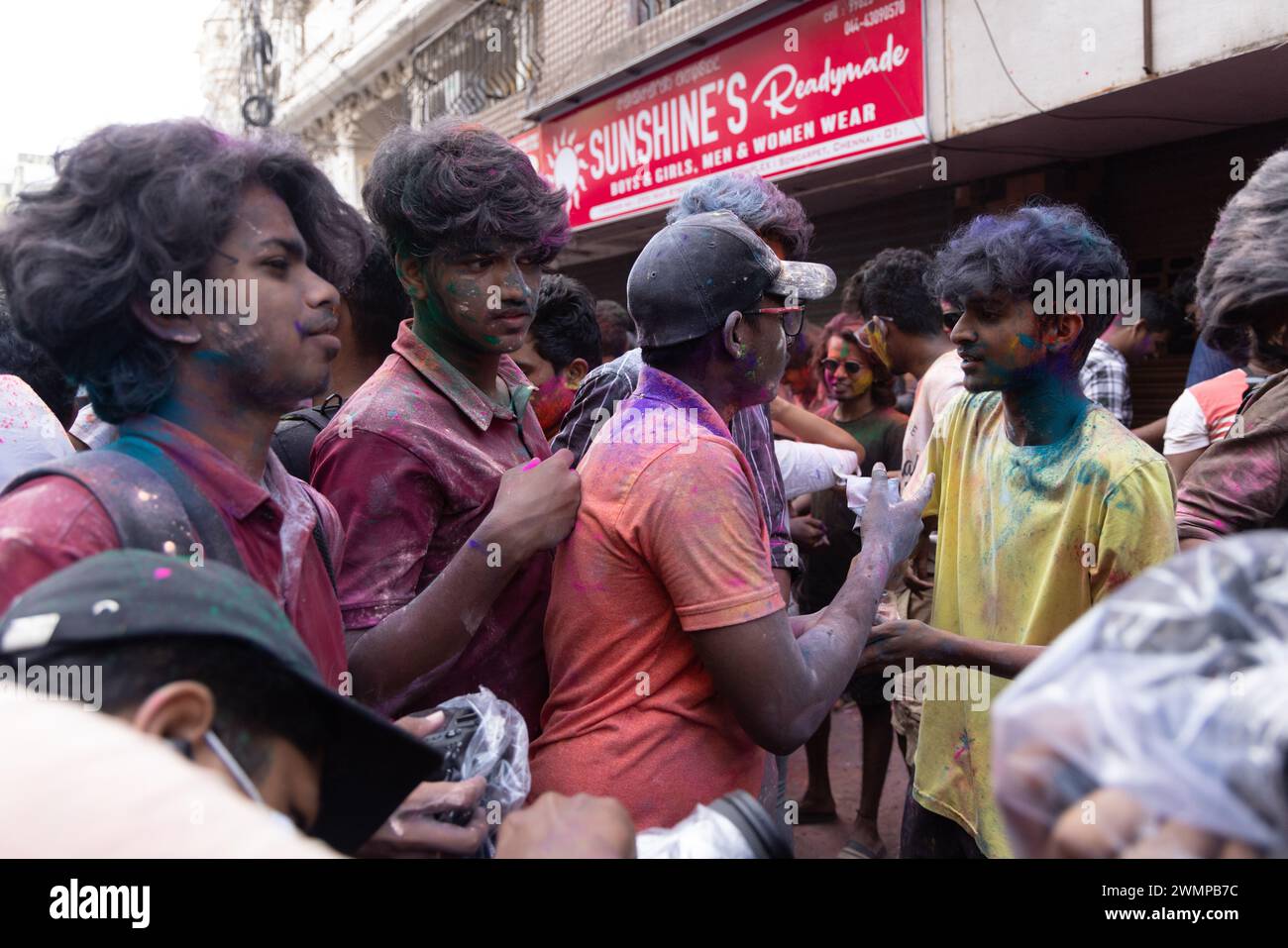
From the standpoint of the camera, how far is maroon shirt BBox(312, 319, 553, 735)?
2021mm

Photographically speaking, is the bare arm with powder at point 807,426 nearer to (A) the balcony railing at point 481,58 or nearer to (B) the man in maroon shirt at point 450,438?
(B) the man in maroon shirt at point 450,438

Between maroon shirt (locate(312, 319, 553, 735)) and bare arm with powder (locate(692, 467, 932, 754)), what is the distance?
540 millimetres

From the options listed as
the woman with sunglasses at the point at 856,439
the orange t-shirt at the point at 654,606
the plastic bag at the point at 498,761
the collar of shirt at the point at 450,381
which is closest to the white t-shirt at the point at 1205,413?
the woman with sunglasses at the point at 856,439

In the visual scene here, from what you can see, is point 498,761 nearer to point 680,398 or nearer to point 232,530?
point 232,530

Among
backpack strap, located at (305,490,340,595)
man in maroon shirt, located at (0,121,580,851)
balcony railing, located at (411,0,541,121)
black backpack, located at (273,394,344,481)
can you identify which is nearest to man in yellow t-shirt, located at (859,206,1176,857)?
backpack strap, located at (305,490,340,595)

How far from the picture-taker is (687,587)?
5.67ft

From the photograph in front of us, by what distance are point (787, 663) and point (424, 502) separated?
0.84m

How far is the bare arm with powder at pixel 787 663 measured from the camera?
1.72 m

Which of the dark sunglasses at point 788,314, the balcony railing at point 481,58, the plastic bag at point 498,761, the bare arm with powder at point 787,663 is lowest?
the plastic bag at point 498,761

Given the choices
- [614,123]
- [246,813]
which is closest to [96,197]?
[246,813]

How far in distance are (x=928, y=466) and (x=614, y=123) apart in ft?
24.2

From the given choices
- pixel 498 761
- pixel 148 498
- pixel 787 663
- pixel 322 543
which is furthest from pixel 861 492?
pixel 148 498

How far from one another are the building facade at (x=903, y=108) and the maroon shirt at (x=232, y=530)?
1.32 meters
